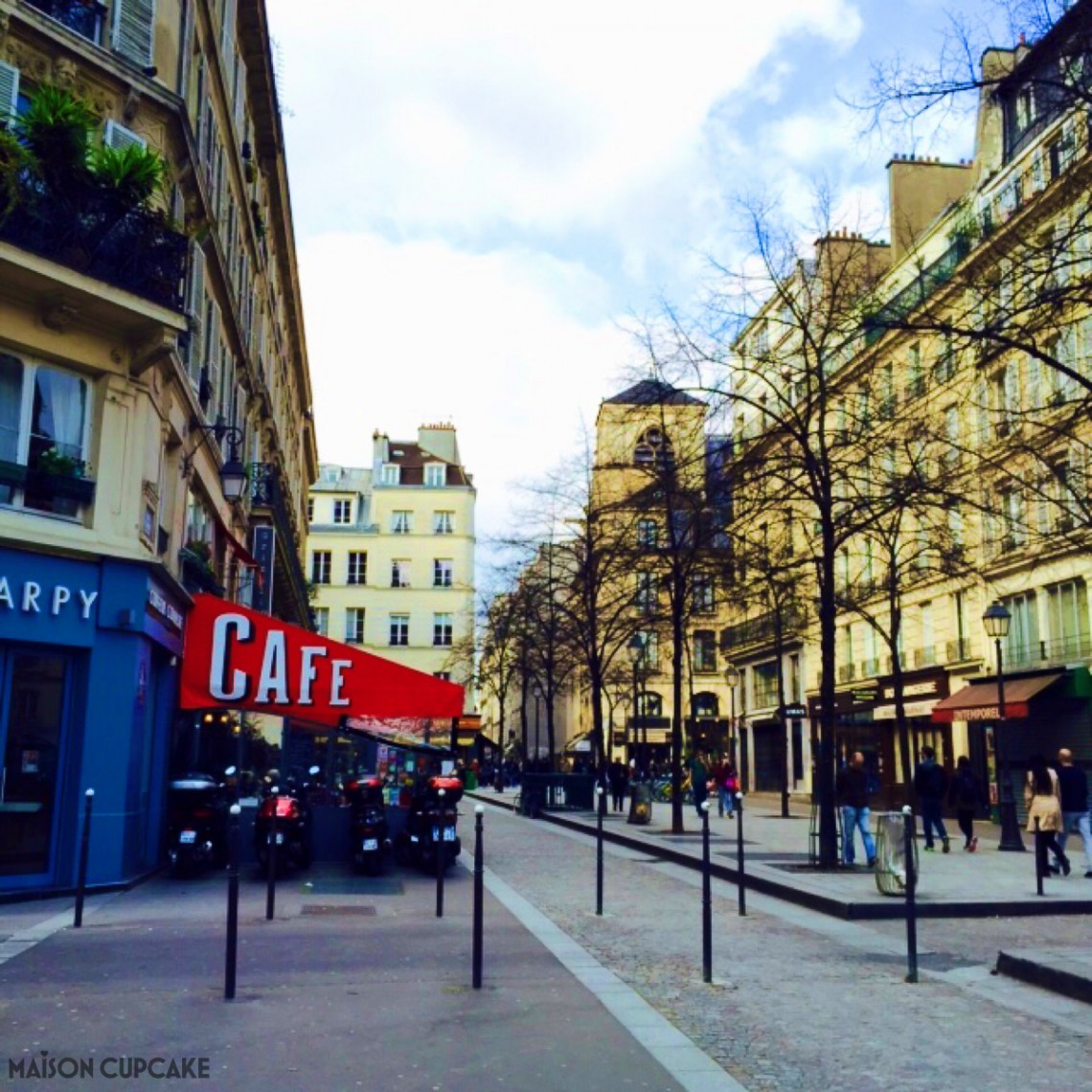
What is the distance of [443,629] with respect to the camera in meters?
76.6

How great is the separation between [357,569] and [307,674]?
63.2 metres

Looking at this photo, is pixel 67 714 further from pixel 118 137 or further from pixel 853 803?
pixel 853 803

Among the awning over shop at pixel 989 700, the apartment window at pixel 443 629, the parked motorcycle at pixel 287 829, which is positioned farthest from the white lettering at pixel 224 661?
the apartment window at pixel 443 629

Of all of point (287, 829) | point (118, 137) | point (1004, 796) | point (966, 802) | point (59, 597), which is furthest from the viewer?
point (1004, 796)

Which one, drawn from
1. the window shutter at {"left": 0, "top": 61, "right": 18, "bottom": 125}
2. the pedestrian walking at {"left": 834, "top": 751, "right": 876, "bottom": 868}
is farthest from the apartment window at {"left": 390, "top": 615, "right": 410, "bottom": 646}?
the window shutter at {"left": 0, "top": 61, "right": 18, "bottom": 125}

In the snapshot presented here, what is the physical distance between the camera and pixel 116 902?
43.7ft

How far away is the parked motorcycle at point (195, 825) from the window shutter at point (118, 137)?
308 inches

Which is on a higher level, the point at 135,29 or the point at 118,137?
the point at 135,29

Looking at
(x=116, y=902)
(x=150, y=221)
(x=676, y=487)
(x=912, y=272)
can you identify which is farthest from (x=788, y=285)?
(x=912, y=272)

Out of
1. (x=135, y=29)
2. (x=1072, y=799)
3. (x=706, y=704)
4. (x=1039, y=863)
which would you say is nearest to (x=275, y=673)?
(x=135, y=29)

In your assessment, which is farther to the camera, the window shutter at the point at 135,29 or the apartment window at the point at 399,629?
the apartment window at the point at 399,629

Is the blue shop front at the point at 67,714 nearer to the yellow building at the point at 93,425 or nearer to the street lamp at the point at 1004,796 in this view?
the yellow building at the point at 93,425

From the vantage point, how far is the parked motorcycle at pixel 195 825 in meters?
15.9

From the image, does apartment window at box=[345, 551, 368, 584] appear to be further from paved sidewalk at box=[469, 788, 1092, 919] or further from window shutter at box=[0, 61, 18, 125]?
window shutter at box=[0, 61, 18, 125]
